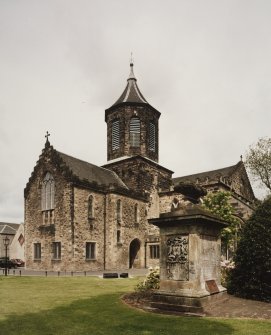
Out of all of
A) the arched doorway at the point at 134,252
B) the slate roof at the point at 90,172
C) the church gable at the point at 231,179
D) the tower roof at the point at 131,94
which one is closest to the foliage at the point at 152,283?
the slate roof at the point at 90,172

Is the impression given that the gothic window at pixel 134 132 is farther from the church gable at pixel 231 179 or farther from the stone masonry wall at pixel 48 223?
the stone masonry wall at pixel 48 223

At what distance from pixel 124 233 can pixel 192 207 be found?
29313 mm

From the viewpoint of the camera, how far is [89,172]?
40.2 m

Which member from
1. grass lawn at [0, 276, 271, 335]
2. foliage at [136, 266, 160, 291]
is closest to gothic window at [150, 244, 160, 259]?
foliage at [136, 266, 160, 291]

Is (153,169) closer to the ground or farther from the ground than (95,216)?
farther from the ground

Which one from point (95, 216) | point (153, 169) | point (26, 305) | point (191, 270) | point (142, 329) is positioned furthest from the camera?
point (153, 169)

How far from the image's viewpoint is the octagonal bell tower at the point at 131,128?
45.2 metres

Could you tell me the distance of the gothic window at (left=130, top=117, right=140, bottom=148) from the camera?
45250 mm

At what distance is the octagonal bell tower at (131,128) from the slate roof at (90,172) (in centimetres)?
320

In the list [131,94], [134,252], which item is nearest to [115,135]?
[131,94]

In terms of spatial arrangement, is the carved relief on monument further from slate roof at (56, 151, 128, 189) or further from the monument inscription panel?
slate roof at (56, 151, 128, 189)

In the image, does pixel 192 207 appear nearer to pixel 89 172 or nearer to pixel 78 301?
pixel 78 301

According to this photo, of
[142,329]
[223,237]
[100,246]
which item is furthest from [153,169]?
[142,329]

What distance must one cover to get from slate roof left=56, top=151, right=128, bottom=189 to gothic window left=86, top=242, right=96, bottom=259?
620 centimetres
